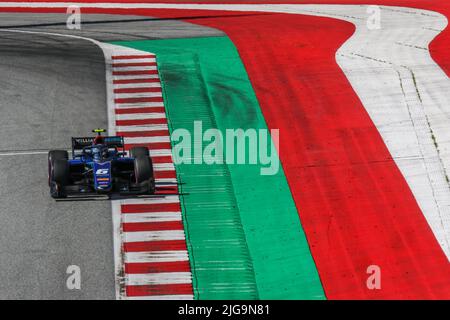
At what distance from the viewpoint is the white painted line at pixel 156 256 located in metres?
29.3

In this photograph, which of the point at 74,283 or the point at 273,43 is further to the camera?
the point at 273,43

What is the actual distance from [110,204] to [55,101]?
9.54m

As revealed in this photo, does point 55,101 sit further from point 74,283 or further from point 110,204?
point 74,283

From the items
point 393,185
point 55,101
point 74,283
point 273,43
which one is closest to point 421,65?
point 273,43

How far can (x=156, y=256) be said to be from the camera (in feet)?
97.0

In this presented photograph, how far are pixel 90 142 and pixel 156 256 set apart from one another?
5.42 metres

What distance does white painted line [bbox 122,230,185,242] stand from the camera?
99.9 ft

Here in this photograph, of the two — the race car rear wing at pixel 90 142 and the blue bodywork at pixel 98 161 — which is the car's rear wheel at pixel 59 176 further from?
the race car rear wing at pixel 90 142

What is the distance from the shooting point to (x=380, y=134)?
37594mm

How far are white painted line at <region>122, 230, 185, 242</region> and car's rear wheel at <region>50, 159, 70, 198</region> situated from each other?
8.85 feet

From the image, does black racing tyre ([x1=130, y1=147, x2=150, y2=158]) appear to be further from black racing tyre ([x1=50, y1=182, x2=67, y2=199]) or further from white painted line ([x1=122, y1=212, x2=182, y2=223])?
black racing tyre ([x1=50, y1=182, x2=67, y2=199])

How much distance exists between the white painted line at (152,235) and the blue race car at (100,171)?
6.27 feet

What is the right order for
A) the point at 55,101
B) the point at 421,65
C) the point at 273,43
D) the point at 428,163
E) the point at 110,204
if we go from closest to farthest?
the point at 110,204
the point at 428,163
the point at 55,101
the point at 421,65
the point at 273,43

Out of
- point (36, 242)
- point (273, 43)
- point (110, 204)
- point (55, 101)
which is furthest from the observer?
point (273, 43)
